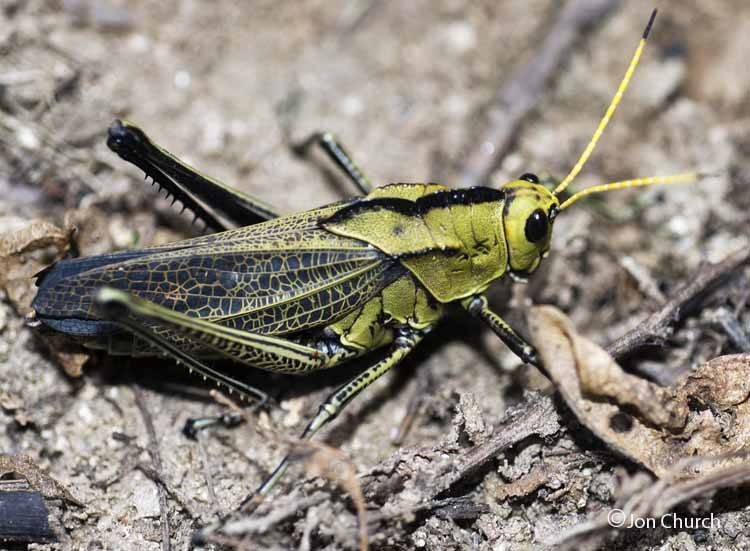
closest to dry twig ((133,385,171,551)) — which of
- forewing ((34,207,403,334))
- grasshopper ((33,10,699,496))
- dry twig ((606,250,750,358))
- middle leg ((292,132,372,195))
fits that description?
grasshopper ((33,10,699,496))

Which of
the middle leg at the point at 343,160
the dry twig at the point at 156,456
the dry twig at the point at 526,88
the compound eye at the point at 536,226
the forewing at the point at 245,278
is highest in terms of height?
the dry twig at the point at 526,88

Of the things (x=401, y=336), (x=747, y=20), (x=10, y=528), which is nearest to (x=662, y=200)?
(x=747, y=20)

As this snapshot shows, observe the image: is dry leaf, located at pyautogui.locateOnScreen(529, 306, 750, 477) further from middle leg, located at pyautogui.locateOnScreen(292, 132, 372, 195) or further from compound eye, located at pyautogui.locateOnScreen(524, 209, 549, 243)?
middle leg, located at pyautogui.locateOnScreen(292, 132, 372, 195)

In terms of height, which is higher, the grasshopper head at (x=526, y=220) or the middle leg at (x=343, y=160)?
the middle leg at (x=343, y=160)

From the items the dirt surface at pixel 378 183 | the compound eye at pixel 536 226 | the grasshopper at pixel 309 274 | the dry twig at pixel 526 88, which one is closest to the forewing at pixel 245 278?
the grasshopper at pixel 309 274

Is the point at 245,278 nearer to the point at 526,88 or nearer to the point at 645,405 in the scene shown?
the point at 645,405

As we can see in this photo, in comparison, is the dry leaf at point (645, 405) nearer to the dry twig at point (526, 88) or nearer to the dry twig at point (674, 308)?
the dry twig at point (674, 308)

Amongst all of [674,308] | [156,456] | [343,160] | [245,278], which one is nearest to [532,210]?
[674,308]
